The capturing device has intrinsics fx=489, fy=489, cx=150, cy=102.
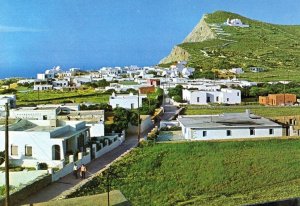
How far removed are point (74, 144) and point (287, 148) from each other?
1370 centimetres

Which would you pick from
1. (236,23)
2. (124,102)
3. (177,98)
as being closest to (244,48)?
(236,23)

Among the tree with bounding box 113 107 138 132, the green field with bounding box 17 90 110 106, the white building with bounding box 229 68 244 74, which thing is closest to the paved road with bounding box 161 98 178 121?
the tree with bounding box 113 107 138 132

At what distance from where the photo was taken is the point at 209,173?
27.3m

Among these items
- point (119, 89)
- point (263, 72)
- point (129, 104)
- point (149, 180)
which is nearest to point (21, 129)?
point (149, 180)

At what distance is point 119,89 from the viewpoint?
64750 mm

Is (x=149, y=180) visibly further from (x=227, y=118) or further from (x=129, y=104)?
(x=129, y=104)

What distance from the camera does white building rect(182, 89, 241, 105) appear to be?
53406 millimetres

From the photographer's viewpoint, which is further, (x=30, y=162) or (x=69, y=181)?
(x=30, y=162)

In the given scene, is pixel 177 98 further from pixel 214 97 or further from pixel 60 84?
pixel 60 84

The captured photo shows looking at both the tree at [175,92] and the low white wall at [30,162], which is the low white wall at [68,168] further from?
the tree at [175,92]

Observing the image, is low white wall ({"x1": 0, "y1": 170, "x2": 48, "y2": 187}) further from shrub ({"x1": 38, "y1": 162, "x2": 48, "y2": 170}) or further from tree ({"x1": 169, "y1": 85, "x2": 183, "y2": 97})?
tree ({"x1": 169, "y1": 85, "x2": 183, "y2": 97})

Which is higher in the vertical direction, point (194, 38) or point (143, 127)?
point (194, 38)

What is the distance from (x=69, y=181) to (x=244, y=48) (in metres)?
99.0

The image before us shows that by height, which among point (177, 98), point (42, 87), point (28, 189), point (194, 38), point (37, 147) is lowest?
point (28, 189)
